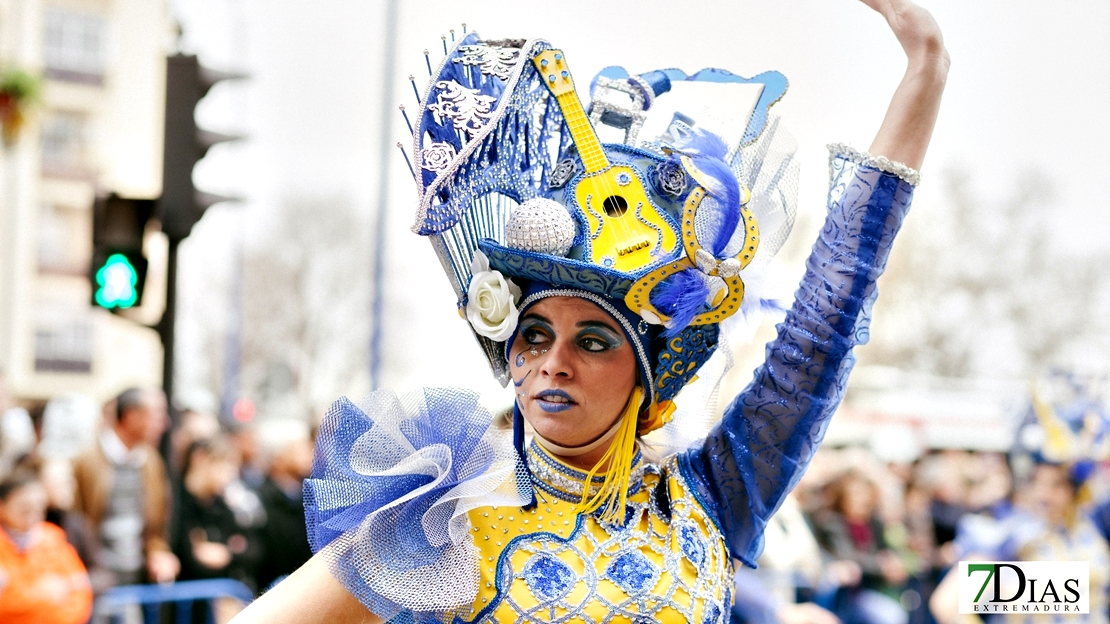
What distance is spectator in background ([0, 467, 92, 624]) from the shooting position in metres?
5.10

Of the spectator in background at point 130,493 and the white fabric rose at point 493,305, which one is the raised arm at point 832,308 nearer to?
the white fabric rose at point 493,305

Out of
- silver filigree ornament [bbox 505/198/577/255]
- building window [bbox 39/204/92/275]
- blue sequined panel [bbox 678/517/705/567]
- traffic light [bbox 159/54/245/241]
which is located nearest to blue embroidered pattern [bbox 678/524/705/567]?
blue sequined panel [bbox 678/517/705/567]

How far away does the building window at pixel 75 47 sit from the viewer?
2406 cm

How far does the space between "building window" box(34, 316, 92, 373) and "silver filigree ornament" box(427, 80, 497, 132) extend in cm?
2385

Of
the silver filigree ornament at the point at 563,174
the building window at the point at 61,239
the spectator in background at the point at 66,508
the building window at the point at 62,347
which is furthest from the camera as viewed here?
the building window at the point at 62,347

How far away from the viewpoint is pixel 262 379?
97.2 ft

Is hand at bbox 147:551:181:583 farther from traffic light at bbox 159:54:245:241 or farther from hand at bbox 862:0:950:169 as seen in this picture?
hand at bbox 862:0:950:169

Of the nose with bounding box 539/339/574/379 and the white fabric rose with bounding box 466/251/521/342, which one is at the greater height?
the white fabric rose with bounding box 466/251/521/342

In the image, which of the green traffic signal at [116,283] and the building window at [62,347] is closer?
the green traffic signal at [116,283]

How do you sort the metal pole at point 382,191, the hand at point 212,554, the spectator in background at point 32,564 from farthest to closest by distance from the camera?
the metal pole at point 382,191 → the hand at point 212,554 → the spectator in background at point 32,564

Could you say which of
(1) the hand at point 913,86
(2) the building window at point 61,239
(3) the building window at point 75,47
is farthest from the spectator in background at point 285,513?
(3) the building window at point 75,47

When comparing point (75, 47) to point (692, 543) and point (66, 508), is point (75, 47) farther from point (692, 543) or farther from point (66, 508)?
point (692, 543)

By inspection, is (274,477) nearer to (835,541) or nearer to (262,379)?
(835,541)

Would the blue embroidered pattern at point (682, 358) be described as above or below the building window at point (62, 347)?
above
